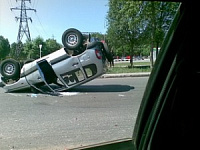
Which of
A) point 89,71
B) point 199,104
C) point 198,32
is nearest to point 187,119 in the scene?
point 199,104

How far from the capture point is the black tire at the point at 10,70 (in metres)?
9.98

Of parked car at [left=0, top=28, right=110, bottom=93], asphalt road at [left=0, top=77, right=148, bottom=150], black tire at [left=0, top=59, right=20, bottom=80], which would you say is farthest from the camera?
black tire at [left=0, top=59, right=20, bottom=80]

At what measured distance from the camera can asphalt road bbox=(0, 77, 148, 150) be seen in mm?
4246

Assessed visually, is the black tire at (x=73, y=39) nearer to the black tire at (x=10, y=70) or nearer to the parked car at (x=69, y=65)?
the parked car at (x=69, y=65)

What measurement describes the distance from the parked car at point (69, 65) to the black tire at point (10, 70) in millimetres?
425

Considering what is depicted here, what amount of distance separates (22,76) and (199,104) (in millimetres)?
9334

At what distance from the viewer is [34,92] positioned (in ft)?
32.0

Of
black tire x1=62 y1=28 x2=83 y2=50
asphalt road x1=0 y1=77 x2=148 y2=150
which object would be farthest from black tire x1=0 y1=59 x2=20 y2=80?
black tire x1=62 y1=28 x2=83 y2=50

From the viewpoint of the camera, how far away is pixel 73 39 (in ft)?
30.1

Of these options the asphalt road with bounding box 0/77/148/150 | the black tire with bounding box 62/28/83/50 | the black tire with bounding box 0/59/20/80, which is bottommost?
the asphalt road with bounding box 0/77/148/150

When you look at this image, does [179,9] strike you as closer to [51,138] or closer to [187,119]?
[187,119]

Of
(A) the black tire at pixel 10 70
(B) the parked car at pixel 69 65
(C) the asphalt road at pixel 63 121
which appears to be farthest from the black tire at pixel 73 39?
(A) the black tire at pixel 10 70

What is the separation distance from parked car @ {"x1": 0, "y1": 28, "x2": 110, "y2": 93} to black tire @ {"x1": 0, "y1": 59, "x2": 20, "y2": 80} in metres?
0.43

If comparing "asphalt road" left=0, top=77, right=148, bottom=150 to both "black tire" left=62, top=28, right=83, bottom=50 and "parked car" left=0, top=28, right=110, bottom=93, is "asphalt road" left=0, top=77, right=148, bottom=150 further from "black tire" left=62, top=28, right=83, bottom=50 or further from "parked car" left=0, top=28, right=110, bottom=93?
"black tire" left=62, top=28, right=83, bottom=50
